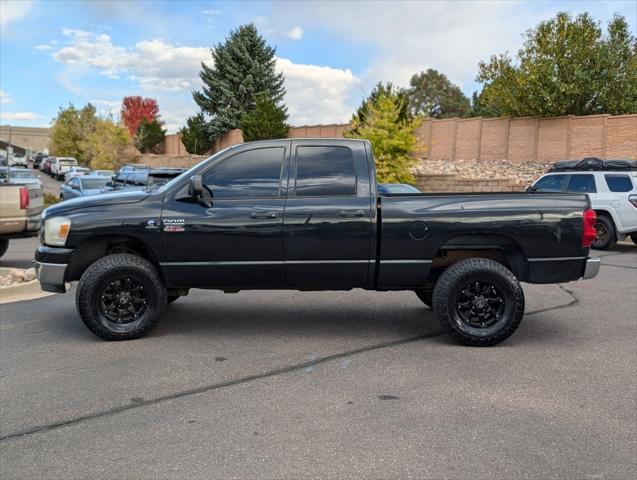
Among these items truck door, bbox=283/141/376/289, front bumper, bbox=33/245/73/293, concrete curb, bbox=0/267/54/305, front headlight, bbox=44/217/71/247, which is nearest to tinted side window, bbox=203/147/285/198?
truck door, bbox=283/141/376/289

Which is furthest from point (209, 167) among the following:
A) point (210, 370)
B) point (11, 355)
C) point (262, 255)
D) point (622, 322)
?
point (622, 322)

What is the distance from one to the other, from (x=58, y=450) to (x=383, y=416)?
2127 millimetres

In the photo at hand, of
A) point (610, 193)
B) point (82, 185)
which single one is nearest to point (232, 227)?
point (610, 193)

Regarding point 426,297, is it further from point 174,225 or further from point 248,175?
point 174,225

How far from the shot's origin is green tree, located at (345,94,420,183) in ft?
79.5

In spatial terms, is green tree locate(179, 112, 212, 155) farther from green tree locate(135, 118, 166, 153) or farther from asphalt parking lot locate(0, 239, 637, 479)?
asphalt parking lot locate(0, 239, 637, 479)

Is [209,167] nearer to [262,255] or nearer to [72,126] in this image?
[262,255]

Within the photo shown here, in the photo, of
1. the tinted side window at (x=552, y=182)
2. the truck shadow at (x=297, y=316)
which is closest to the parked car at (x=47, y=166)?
the tinted side window at (x=552, y=182)

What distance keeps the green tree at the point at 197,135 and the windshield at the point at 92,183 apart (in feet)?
99.7

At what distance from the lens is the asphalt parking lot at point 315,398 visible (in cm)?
356

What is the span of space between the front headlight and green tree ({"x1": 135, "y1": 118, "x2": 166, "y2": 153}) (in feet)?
205

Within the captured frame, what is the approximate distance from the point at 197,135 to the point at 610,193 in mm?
43026

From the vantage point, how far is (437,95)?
3607 inches

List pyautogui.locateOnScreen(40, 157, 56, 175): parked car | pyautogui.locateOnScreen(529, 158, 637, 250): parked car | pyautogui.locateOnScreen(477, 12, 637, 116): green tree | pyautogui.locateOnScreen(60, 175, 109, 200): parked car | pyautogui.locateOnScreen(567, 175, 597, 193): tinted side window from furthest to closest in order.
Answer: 1. pyautogui.locateOnScreen(40, 157, 56, 175): parked car
2. pyautogui.locateOnScreen(477, 12, 637, 116): green tree
3. pyautogui.locateOnScreen(60, 175, 109, 200): parked car
4. pyautogui.locateOnScreen(567, 175, 597, 193): tinted side window
5. pyautogui.locateOnScreen(529, 158, 637, 250): parked car
